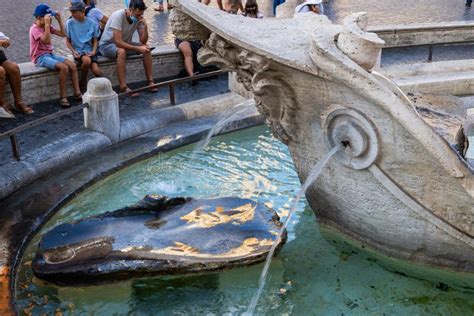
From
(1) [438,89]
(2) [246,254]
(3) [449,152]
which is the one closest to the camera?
(3) [449,152]

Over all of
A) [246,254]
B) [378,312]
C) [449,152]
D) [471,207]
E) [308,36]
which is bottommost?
[378,312]

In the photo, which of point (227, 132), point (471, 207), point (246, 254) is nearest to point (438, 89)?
point (227, 132)

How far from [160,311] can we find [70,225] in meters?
0.96

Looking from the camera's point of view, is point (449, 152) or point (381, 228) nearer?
point (449, 152)

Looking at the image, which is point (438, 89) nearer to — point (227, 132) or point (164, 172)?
point (227, 132)

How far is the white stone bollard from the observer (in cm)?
551

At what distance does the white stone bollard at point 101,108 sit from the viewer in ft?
18.1

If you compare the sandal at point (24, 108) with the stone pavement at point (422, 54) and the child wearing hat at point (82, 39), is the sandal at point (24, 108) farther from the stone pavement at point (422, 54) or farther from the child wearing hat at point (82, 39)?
the stone pavement at point (422, 54)

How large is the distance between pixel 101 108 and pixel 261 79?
226 cm

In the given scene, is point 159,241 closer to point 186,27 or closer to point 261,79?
point 261,79

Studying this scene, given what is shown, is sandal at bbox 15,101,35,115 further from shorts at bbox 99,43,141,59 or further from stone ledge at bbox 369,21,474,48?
stone ledge at bbox 369,21,474,48

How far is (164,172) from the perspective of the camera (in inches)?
210

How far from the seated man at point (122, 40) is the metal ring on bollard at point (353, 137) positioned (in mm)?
3840

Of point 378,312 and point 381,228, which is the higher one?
point 381,228
